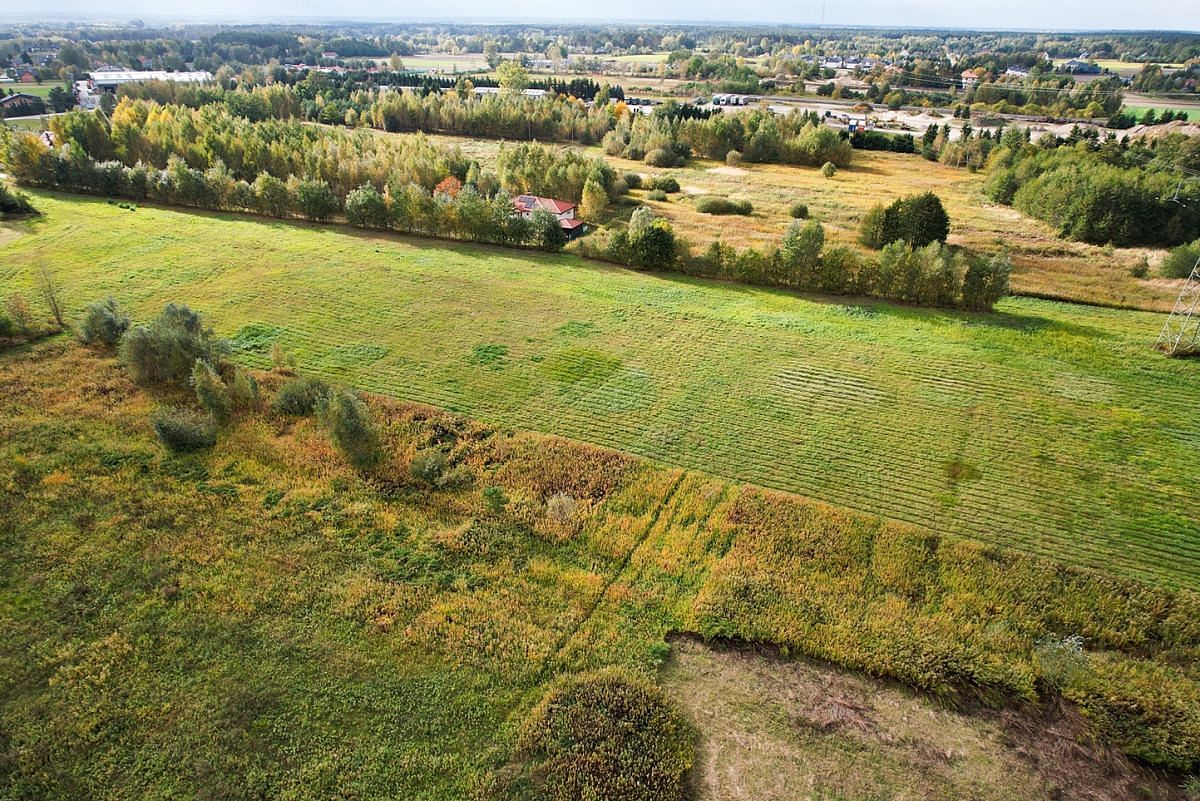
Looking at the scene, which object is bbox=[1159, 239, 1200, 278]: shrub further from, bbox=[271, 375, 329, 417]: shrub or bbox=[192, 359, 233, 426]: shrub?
bbox=[192, 359, 233, 426]: shrub

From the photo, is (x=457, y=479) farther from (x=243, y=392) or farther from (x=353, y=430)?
(x=243, y=392)

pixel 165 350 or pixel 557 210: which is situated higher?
pixel 557 210

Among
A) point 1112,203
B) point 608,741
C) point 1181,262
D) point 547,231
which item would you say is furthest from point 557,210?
point 608,741

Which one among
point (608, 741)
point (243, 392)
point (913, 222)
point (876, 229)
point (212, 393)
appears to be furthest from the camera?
point (876, 229)

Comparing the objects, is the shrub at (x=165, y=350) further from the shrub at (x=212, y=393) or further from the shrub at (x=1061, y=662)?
the shrub at (x=1061, y=662)

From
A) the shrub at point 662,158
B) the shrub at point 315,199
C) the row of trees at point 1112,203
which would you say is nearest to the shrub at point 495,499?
the shrub at point 315,199

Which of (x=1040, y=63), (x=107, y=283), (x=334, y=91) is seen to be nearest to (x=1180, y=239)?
(x=107, y=283)
